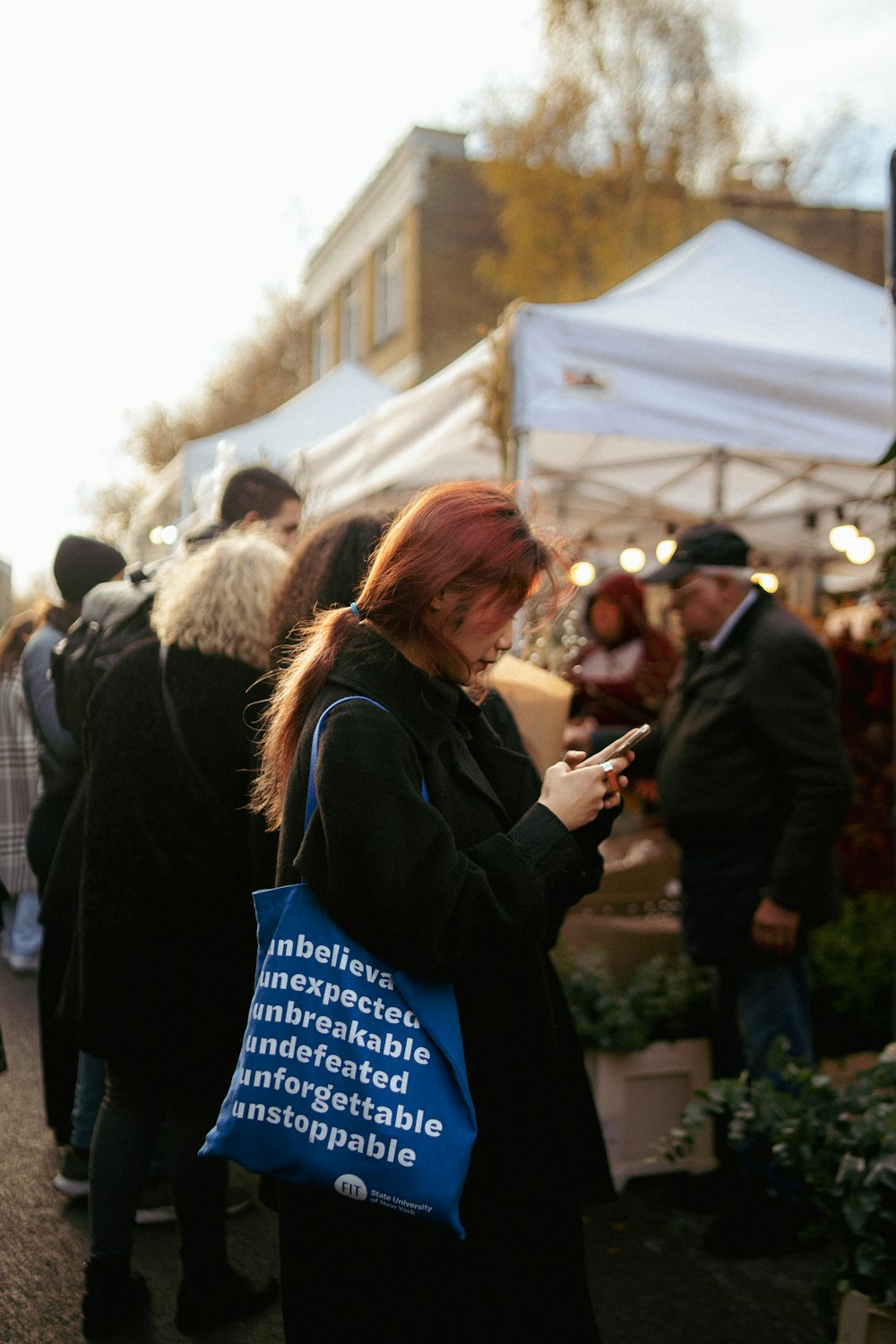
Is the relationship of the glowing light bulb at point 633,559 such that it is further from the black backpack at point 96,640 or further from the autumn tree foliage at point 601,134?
the autumn tree foliage at point 601,134

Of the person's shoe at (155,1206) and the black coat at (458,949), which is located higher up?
the black coat at (458,949)

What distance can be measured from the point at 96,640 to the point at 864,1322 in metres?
2.26

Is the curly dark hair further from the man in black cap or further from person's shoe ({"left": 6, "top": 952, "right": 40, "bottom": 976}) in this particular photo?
person's shoe ({"left": 6, "top": 952, "right": 40, "bottom": 976})

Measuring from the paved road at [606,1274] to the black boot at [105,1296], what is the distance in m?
0.05

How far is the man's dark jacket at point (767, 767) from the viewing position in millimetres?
3201

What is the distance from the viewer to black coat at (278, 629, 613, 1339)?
5.05 feet

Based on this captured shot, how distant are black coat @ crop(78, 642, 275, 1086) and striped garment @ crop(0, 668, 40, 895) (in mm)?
2835

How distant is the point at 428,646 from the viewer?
174cm

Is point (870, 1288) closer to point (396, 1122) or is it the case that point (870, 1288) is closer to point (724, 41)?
point (396, 1122)

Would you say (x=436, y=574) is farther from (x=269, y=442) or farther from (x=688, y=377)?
(x=269, y=442)

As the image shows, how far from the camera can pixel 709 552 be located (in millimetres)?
3527

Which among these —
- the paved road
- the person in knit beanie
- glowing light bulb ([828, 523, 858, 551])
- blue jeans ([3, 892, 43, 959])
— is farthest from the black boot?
glowing light bulb ([828, 523, 858, 551])

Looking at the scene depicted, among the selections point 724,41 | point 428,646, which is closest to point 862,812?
point 428,646

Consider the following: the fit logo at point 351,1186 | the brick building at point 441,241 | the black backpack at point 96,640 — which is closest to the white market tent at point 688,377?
the black backpack at point 96,640
